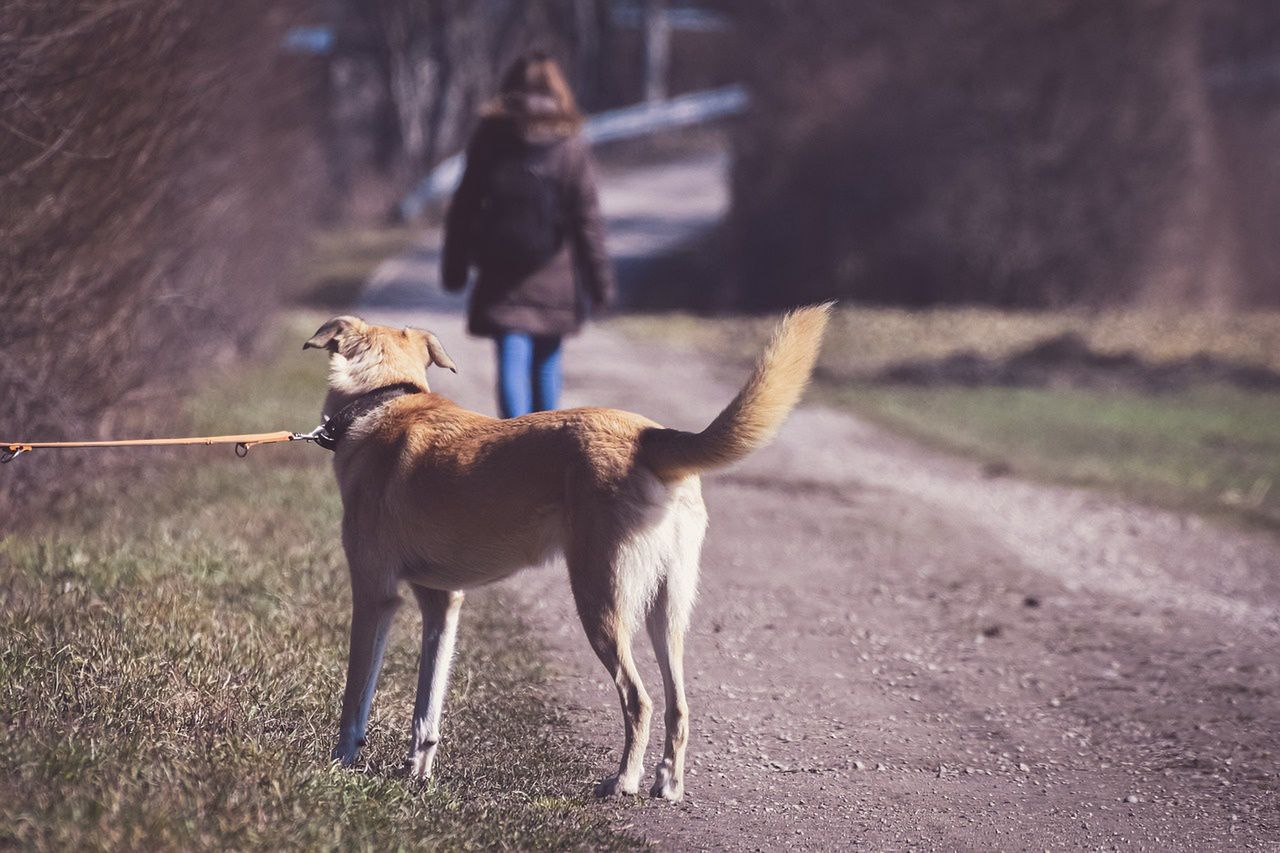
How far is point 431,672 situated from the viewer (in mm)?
4406

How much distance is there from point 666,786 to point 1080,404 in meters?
11.2

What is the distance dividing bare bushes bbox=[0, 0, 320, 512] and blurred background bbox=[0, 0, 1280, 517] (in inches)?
0.8

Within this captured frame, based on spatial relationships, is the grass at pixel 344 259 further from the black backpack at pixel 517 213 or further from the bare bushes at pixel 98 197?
the black backpack at pixel 517 213

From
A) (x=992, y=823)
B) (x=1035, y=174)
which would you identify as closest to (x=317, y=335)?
(x=992, y=823)

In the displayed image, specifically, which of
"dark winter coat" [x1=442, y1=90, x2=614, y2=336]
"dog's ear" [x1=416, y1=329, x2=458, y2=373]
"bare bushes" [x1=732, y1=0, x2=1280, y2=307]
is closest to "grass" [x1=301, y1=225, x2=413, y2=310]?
"bare bushes" [x1=732, y1=0, x2=1280, y2=307]

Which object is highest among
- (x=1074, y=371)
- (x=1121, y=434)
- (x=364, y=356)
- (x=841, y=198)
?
(x=841, y=198)

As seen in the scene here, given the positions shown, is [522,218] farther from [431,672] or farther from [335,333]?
[431,672]

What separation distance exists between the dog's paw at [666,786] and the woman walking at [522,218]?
2881 millimetres

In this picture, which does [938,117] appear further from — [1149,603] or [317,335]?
[317,335]

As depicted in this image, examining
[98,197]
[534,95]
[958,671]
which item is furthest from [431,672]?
[98,197]

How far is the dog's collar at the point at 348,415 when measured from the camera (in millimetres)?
4582

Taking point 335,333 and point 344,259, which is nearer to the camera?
point 335,333

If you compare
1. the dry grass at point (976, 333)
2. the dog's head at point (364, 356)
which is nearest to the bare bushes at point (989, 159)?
the dry grass at point (976, 333)

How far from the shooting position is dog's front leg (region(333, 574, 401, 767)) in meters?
4.28
